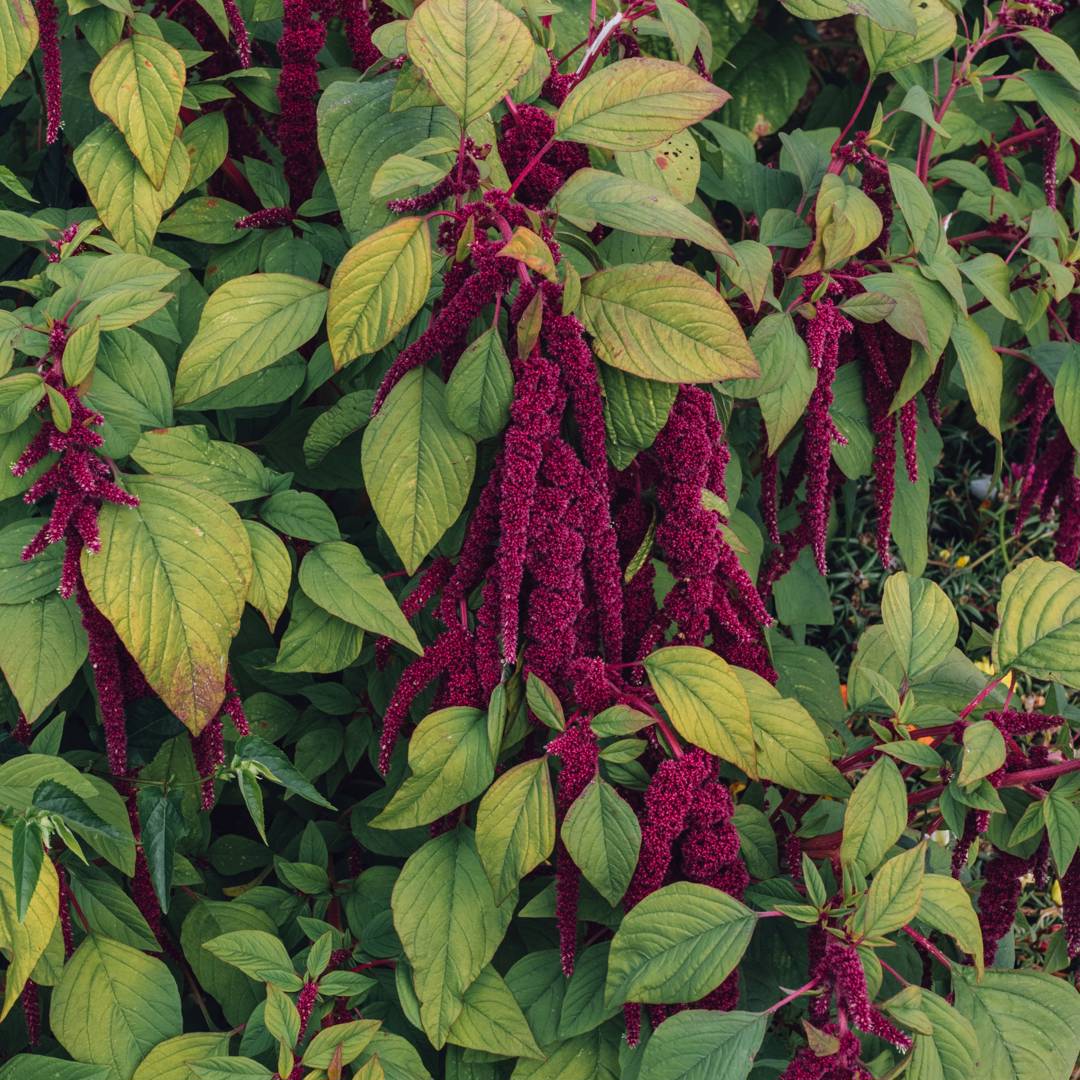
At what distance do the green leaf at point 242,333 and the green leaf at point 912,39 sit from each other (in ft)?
2.72

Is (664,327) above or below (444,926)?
above

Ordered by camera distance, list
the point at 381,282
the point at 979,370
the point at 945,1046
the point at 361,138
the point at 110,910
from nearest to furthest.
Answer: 1. the point at 381,282
2. the point at 945,1046
3. the point at 361,138
4. the point at 110,910
5. the point at 979,370

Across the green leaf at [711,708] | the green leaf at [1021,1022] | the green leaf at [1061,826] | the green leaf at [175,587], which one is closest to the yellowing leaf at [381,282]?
the green leaf at [175,587]

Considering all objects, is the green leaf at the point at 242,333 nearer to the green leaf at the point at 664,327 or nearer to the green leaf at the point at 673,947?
the green leaf at the point at 664,327

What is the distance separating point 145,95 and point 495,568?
0.72 m

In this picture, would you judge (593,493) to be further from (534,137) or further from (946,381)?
(946,381)

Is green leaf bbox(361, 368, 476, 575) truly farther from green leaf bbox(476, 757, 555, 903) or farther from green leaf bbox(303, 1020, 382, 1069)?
green leaf bbox(303, 1020, 382, 1069)

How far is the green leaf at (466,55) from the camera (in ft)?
3.90

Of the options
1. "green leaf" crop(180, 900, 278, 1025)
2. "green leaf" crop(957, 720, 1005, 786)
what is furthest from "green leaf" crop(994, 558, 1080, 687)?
"green leaf" crop(180, 900, 278, 1025)

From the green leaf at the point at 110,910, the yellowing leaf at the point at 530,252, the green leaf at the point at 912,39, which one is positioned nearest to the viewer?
the yellowing leaf at the point at 530,252

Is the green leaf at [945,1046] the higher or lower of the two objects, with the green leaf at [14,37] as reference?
lower

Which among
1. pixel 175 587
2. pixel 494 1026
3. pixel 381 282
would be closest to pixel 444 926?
pixel 494 1026

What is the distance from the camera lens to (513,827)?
129cm

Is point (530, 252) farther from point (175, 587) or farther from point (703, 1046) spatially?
point (703, 1046)
